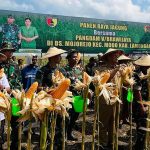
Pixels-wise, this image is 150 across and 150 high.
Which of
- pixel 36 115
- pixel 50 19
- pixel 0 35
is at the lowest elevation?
pixel 36 115

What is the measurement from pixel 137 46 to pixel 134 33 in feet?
3.25

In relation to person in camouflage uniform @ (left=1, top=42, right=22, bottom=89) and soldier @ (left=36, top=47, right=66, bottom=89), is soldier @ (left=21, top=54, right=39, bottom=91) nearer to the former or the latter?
person in camouflage uniform @ (left=1, top=42, right=22, bottom=89)

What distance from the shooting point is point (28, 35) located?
2264 cm

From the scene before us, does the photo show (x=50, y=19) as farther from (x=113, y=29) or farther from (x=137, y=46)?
(x=137, y=46)

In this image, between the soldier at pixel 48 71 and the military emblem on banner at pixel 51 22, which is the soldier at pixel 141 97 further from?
the military emblem on banner at pixel 51 22

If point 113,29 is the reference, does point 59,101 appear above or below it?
below

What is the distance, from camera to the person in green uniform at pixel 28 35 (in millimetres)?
22188

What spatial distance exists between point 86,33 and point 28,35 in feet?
18.6

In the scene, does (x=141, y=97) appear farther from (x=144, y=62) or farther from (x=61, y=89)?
(x=61, y=89)

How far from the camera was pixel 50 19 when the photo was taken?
24234 millimetres

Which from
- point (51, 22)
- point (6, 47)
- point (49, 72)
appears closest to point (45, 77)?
point (49, 72)

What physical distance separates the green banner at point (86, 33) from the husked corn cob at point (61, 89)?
19.1 meters

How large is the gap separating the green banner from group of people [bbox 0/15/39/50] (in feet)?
0.81

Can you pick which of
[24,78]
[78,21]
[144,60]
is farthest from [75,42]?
[144,60]
